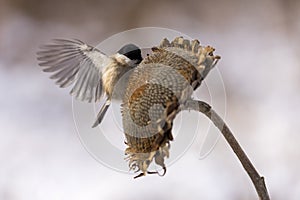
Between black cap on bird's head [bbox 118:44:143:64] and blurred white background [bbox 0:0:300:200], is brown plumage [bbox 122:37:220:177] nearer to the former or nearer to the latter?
black cap on bird's head [bbox 118:44:143:64]

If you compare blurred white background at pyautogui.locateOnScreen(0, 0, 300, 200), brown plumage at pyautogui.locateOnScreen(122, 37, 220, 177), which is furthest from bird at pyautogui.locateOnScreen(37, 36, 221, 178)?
blurred white background at pyautogui.locateOnScreen(0, 0, 300, 200)

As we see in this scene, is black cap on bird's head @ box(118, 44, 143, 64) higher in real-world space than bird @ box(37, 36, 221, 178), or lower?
higher

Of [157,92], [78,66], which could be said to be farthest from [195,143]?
[157,92]

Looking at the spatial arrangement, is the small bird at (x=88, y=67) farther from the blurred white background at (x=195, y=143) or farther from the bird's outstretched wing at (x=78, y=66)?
the blurred white background at (x=195, y=143)

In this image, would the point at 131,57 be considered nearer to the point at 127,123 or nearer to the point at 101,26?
the point at 127,123

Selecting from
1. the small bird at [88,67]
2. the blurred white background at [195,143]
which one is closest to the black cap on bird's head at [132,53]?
the small bird at [88,67]

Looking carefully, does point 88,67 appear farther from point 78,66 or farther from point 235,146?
point 235,146
